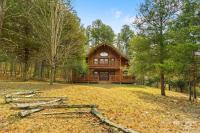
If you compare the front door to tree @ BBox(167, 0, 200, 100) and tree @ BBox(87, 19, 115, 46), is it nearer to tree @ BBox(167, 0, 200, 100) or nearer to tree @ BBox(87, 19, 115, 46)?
tree @ BBox(167, 0, 200, 100)

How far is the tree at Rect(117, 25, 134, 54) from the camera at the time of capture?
288ft

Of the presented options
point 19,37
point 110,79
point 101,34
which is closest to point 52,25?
point 19,37

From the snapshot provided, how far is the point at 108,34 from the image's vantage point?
277 ft

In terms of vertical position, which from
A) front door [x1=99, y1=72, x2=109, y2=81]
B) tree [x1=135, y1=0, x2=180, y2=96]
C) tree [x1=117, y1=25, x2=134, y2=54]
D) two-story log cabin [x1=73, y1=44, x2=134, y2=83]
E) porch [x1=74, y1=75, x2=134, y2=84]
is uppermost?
tree [x1=117, y1=25, x2=134, y2=54]

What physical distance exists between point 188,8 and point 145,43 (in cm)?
587

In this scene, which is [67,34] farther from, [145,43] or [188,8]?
[188,8]

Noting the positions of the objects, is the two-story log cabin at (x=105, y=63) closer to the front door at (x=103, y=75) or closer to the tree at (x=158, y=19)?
the front door at (x=103, y=75)

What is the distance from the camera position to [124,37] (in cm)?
9000

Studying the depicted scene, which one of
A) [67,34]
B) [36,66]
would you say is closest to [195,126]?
[67,34]

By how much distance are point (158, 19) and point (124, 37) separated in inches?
2289

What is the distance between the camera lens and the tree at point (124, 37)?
8775 centimetres

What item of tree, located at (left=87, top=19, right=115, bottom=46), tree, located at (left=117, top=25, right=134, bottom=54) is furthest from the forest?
tree, located at (left=117, top=25, right=134, bottom=54)

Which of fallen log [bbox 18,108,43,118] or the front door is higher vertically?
the front door

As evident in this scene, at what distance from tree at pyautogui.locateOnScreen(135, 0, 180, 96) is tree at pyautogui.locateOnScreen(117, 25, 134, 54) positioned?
2129 inches
